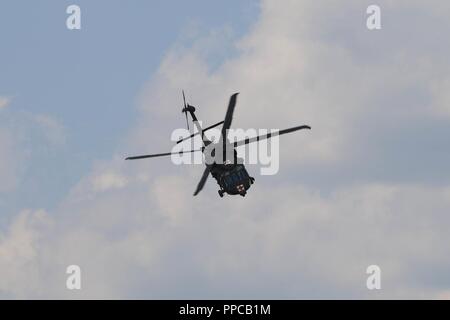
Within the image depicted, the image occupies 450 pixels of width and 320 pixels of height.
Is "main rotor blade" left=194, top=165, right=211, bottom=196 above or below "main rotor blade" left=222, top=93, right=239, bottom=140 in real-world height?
below

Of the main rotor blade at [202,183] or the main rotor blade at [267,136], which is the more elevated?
the main rotor blade at [267,136]

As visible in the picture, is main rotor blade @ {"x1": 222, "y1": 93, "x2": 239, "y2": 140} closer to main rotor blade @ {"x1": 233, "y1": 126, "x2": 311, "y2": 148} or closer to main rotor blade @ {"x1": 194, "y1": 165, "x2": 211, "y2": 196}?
main rotor blade @ {"x1": 233, "y1": 126, "x2": 311, "y2": 148}

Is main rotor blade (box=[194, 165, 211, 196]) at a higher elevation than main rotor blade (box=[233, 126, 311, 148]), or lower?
lower

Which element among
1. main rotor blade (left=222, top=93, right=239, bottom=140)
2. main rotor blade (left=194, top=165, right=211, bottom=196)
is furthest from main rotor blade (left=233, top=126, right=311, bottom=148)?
main rotor blade (left=194, top=165, right=211, bottom=196)

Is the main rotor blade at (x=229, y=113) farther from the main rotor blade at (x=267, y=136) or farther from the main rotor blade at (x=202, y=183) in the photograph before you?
the main rotor blade at (x=202, y=183)

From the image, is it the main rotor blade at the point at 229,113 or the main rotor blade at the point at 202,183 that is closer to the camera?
the main rotor blade at the point at 229,113

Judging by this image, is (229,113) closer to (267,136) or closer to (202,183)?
(267,136)

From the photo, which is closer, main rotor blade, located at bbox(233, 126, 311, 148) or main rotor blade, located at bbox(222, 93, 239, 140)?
main rotor blade, located at bbox(222, 93, 239, 140)

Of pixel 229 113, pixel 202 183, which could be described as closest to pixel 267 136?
pixel 229 113

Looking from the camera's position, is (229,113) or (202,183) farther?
(202,183)

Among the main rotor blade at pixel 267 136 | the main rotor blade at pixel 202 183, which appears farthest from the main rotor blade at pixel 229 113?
the main rotor blade at pixel 202 183
